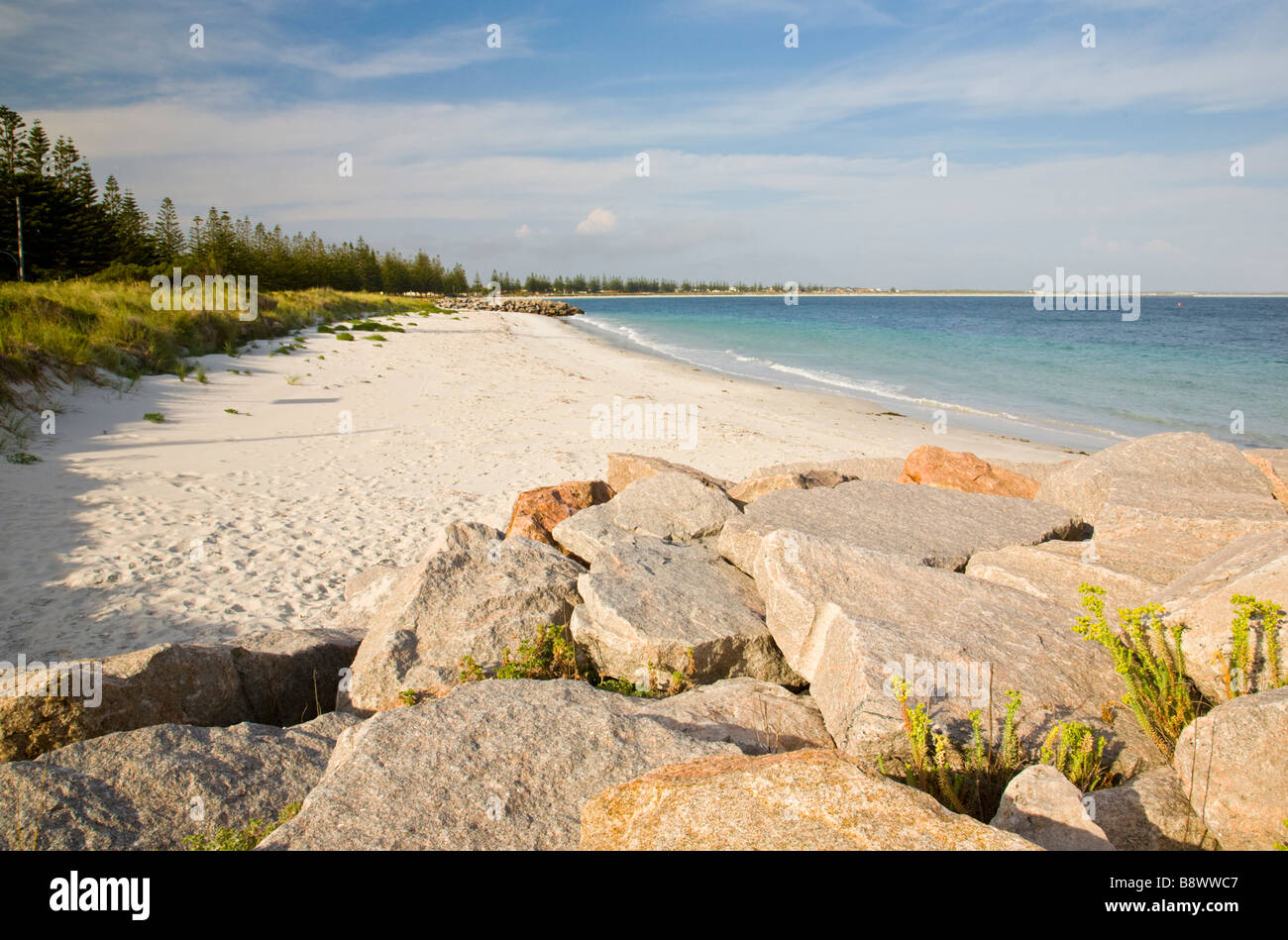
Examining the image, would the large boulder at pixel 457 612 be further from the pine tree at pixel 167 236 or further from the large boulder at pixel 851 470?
the pine tree at pixel 167 236

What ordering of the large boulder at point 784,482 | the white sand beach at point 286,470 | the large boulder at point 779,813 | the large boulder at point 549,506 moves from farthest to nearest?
the large boulder at point 784,482
the large boulder at point 549,506
the white sand beach at point 286,470
the large boulder at point 779,813

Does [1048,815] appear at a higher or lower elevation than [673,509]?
lower

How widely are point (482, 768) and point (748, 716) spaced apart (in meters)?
1.39

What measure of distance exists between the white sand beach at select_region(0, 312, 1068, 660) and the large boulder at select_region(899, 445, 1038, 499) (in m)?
4.32

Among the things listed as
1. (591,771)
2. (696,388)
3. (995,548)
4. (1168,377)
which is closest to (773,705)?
(591,771)

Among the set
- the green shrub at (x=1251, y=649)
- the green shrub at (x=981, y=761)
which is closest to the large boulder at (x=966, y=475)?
the green shrub at (x=1251, y=649)

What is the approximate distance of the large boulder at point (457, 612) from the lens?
14.2 feet

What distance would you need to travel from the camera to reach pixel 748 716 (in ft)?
12.0

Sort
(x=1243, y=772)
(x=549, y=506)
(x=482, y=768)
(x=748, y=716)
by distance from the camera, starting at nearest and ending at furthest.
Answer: (x=1243, y=772)
(x=482, y=768)
(x=748, y=716)
(x=549, y=506)

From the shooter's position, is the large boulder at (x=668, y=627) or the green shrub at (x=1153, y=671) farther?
the large boulder at (x=668, y=627)

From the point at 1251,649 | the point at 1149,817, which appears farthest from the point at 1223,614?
the point at 1149,817

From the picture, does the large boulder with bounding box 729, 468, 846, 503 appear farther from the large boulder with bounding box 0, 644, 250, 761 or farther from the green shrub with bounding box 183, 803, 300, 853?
the green shrub with bounding box 183, 803, 300, 853

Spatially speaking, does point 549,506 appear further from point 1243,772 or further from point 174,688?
point 1243,772

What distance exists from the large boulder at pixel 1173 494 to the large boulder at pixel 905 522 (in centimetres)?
43
